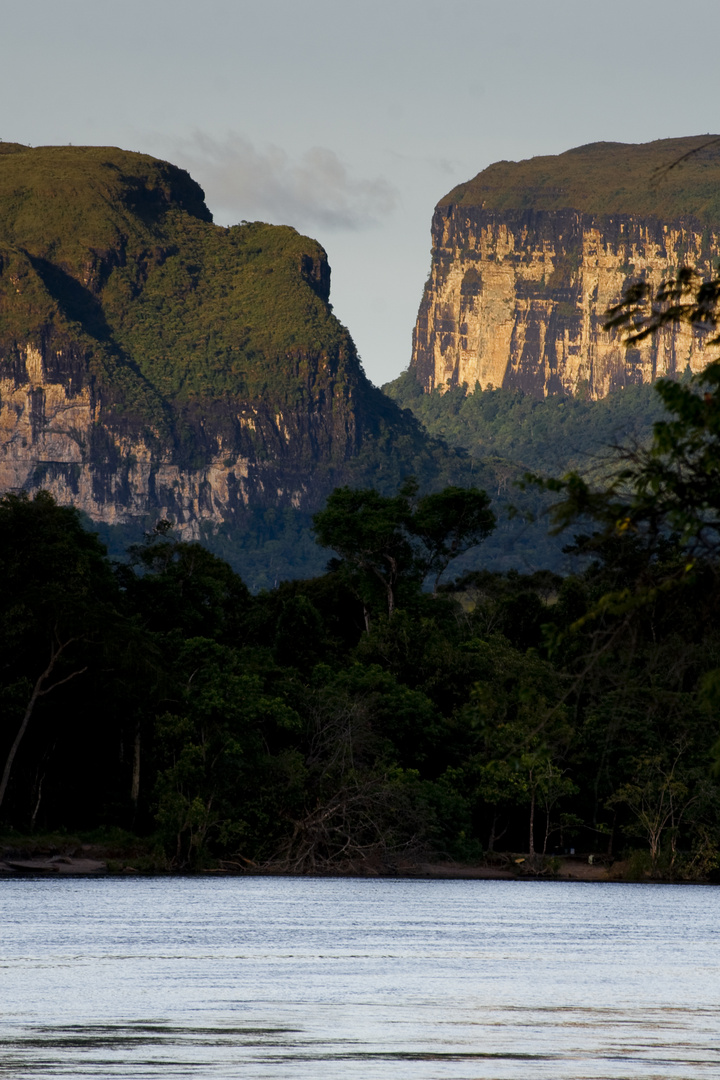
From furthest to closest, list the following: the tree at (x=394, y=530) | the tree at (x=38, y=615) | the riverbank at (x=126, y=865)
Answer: the tree at (x=394, y=530) → the riverbank at (x=126, y=865) → the tree at (x=38, y=615)

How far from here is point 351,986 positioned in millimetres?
26344

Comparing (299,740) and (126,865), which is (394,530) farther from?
(126,865)

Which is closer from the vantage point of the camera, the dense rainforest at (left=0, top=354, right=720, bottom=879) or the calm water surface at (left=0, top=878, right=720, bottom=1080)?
the calm water surface at (left=0, top=878, right=720, bottom=1080)

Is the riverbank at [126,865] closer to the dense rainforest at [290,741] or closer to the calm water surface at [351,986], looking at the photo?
the dense rainforest at [290,741]

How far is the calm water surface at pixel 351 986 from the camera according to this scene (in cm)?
1783

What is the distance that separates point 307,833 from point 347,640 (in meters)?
23.0

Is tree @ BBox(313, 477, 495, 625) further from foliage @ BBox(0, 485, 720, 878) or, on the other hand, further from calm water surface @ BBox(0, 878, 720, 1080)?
calm water surface @ BBox(0, 878, 720, 1080)

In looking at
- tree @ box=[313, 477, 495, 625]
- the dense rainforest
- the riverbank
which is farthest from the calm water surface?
tree @ box=[313, 477, 495, 625]

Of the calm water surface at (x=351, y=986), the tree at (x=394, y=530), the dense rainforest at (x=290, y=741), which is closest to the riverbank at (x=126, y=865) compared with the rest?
the dense rainforest at (x=290, y=741)

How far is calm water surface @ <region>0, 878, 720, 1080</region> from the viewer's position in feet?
58.5

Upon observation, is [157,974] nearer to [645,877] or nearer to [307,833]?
[307,833]

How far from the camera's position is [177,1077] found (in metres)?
16.3

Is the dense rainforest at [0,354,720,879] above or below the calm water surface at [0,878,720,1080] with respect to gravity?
above

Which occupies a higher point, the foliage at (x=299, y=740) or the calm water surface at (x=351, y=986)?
the foliage at (x=299, y=740)
